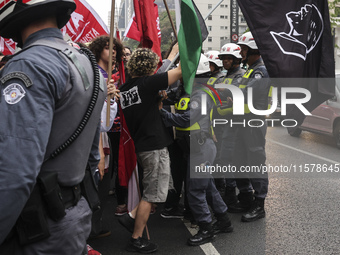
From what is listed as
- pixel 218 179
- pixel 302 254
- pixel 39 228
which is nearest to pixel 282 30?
pixel 302 254

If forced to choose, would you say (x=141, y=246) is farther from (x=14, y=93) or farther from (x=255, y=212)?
(x=14, y=93)

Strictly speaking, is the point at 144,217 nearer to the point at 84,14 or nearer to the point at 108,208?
the point at 108,208

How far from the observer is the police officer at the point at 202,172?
14.7ft

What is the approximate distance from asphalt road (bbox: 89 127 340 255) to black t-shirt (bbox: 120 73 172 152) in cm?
113

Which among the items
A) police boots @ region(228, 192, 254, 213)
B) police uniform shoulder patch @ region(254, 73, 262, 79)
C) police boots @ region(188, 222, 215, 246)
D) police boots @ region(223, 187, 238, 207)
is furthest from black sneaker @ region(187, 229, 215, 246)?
police uniform shoulder patch @ region(254, 73, 262, 79)

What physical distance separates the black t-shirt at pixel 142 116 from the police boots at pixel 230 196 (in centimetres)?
186

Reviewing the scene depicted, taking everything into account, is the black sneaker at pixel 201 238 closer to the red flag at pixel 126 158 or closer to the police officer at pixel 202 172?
the police officer at pixel 202 172

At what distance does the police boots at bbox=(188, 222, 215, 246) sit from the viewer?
4422 mm

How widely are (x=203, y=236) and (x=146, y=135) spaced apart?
1.26m

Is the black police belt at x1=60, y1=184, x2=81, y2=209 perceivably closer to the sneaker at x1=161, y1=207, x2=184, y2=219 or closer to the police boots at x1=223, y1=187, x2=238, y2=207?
the sneaker at x1=161, y1=207, x2=184, y2=219

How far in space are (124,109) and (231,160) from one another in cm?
229

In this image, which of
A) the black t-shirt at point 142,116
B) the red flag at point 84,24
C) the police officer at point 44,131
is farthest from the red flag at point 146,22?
the police officer at point 44,131

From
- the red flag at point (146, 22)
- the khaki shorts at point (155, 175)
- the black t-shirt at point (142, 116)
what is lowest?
the khaki shorts at point (155, 175)

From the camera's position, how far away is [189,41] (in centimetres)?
341
